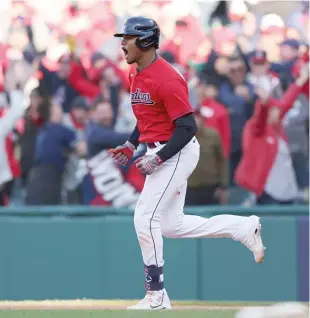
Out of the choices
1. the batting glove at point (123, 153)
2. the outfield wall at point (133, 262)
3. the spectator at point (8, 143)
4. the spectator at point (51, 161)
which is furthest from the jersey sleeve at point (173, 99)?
the spectator at point (8, 143)

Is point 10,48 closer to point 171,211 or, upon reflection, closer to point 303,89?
point 303,89

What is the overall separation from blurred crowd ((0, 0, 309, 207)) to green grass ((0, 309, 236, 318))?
4423 millimetres

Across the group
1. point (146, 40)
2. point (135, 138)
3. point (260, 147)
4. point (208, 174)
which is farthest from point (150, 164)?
point (260, 147)

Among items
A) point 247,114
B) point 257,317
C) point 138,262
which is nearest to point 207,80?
point 247,114

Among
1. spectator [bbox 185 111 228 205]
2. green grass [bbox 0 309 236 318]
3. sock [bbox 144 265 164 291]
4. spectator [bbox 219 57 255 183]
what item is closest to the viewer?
green grass [bbox 0 309 236 318]

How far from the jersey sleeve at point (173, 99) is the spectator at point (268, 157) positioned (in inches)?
165

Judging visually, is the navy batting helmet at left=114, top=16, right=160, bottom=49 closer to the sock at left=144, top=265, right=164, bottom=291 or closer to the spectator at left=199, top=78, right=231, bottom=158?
the sock at left=144, top=265, right=164, bottom=291

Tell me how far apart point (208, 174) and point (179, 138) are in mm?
4083

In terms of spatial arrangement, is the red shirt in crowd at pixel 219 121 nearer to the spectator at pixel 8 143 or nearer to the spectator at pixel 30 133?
the spectator at pixel 30 133

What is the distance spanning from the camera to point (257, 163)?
10.8 m

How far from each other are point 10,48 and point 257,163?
332 cm

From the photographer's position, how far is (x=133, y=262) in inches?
371

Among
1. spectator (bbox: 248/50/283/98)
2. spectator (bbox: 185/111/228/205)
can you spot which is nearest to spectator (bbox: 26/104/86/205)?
spectator (bbox: 185/111/228/205)

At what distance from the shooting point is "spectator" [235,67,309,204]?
10.8m
